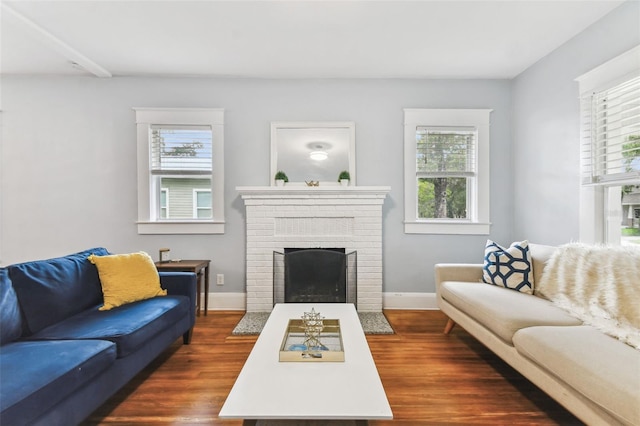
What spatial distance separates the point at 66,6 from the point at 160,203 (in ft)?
6.04

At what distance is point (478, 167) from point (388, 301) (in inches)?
71.5

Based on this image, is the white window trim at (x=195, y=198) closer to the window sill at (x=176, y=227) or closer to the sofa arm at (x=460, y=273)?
the window sill at (x=176, y=227)

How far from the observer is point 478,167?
3322mm

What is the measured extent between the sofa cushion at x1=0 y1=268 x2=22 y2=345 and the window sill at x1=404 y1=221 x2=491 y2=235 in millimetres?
3134

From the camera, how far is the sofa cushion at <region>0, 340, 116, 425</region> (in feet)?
3.51

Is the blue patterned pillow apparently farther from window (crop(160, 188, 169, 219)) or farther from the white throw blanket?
window (crop(160, 188, 169, 219))

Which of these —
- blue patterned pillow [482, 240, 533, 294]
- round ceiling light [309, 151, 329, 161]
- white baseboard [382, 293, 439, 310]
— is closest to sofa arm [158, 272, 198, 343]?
round ceiling light [309, 151, 329, 161]

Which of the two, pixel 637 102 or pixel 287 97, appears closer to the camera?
pixel 637 102

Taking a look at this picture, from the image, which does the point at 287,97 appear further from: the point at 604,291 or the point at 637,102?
the point at 604,291

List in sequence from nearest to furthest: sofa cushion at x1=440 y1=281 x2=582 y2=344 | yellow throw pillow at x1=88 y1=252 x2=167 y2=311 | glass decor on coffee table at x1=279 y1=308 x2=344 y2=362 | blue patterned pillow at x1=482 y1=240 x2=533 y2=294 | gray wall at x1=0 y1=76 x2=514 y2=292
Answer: glass decor on coffee table at x1=279 y1=308 x2=344 y2=362
sofa cushion at x1=440 y1=281 x2=582 y2=344
yellow throw pillow at x1=88 y1=252 x2=167 y2=311
blue patterned pillow at x1=482 y1=240 x2=533 y2=294
gray wall at x1=0 y1=76 x2=514 y2=292

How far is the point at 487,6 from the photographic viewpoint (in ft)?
7.09

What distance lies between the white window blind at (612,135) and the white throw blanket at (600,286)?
0.66m

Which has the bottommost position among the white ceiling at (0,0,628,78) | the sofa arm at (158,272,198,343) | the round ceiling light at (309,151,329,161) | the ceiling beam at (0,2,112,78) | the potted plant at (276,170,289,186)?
the sofa arm at (158,272,198,343)

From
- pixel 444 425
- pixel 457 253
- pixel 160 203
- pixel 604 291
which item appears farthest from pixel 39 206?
pixel 604 291
